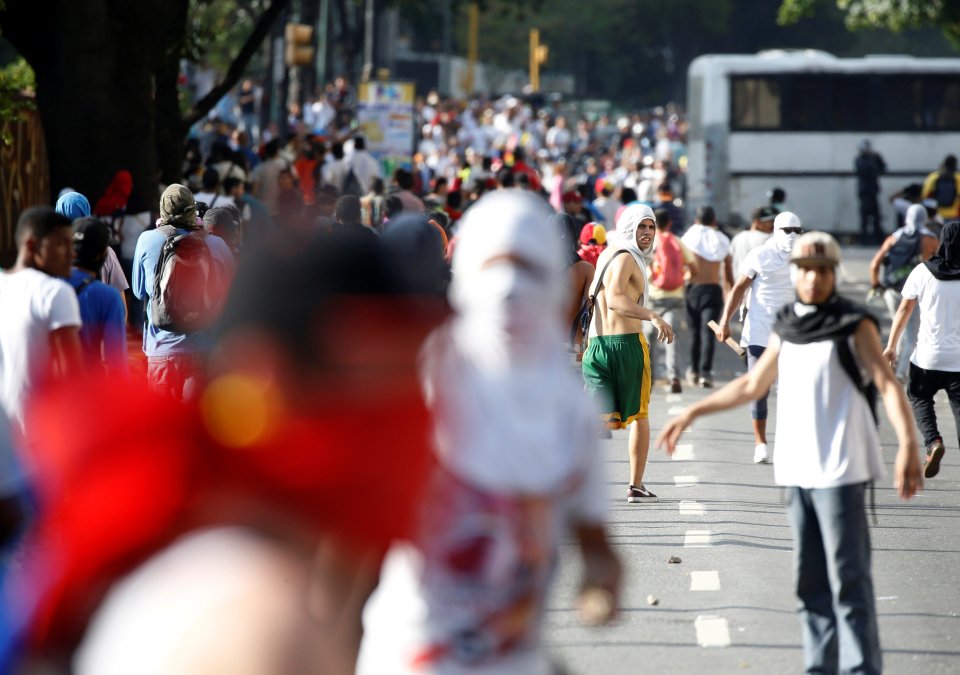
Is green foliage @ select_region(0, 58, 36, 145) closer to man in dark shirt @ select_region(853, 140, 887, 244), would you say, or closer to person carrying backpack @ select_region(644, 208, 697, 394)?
person carrying backpack @ select_region(644, 208, 697, 394)

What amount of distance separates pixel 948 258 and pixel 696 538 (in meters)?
2.66

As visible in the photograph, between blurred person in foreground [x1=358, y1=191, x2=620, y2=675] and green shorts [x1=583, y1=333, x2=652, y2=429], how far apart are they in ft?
21.6

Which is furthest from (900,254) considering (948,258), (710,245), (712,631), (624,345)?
(712,631)

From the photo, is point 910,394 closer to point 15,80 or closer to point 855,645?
point 855,645

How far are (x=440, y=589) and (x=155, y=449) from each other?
65 cm

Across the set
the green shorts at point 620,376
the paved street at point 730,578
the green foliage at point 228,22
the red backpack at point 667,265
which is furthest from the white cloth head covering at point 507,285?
the green foliage at point 228,22

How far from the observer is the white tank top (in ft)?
19.9

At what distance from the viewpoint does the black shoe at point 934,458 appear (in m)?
10.8

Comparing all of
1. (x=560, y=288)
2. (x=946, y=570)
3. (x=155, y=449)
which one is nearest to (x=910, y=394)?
(x=946, y=570)

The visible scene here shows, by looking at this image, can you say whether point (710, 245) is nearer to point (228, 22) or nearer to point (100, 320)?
point (100, 320)

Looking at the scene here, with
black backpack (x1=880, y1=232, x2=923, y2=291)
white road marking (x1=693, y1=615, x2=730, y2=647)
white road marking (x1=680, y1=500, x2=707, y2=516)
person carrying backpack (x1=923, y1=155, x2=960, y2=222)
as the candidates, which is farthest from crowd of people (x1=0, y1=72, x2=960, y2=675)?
person carrying backpack (x1=923, y1=155, x2=960, y2=222)

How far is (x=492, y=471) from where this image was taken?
11.8ft

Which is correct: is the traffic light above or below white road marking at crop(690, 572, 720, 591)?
above

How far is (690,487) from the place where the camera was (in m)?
11.0
